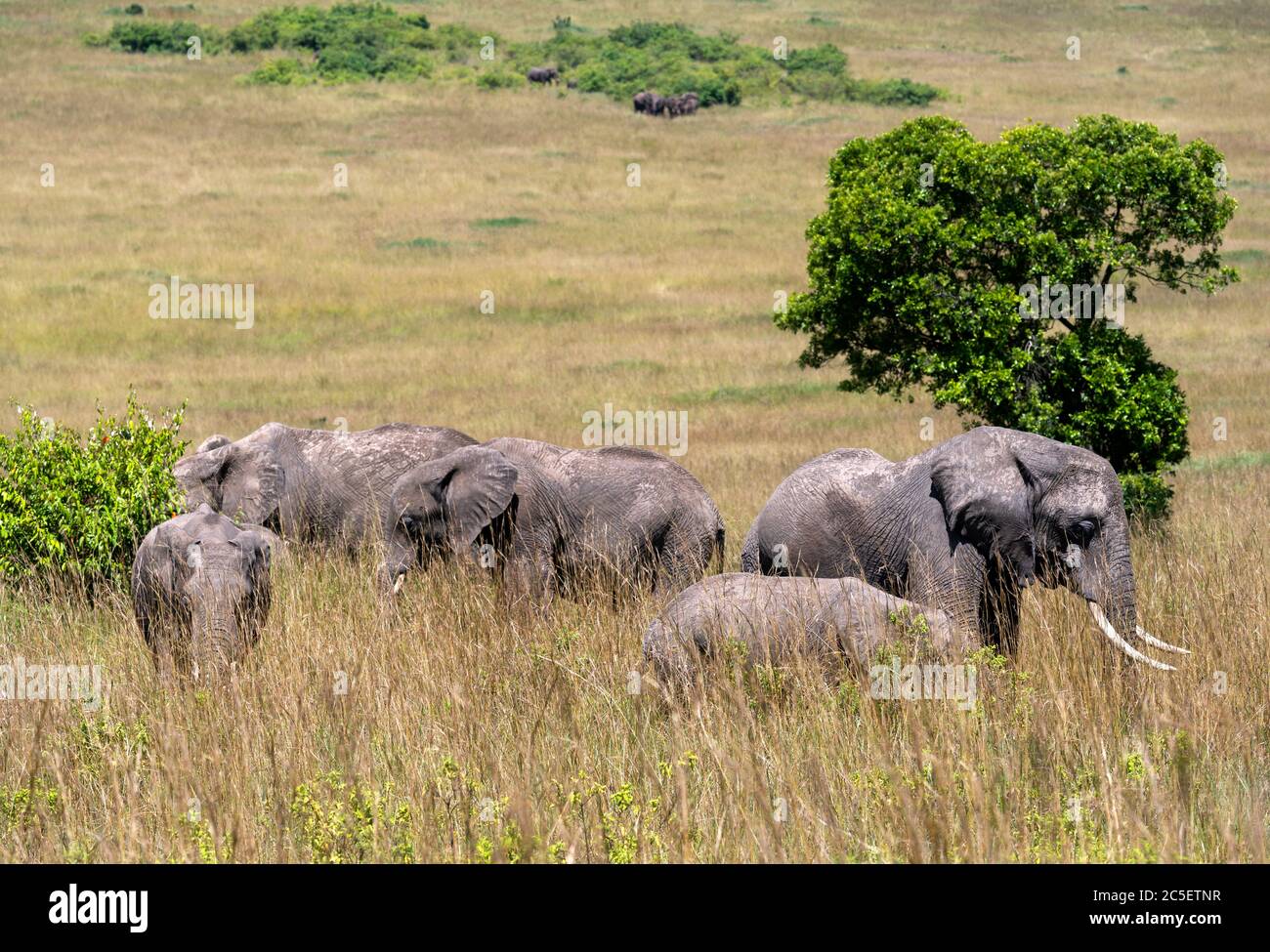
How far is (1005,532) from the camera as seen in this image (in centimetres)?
916

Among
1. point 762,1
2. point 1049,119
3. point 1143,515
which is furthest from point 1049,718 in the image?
point 762,1

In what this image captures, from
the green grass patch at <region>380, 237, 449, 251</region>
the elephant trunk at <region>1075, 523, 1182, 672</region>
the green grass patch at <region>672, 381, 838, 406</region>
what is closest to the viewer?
the elephant trunk at <region>1075, 523, 1182, 672</region>

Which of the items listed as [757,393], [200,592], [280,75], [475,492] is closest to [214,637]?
[200,592]

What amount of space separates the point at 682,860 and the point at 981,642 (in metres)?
3.93

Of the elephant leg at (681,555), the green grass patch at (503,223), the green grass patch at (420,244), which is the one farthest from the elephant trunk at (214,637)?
the green grass patch at (503,223)

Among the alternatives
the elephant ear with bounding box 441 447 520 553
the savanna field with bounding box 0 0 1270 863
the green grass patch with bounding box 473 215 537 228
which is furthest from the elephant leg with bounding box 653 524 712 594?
the green grass patch with bounding box 473 215 537 228

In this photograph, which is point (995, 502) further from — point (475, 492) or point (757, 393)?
point (757, 393)

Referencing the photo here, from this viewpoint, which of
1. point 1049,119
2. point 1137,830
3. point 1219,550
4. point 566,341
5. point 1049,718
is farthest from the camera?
point 1049,119

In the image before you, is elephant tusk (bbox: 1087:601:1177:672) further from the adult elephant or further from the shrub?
the shrub

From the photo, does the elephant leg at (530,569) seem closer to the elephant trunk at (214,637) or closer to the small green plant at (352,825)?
the elephant trunk at (214,637)

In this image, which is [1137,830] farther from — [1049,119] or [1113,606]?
[1049,119]

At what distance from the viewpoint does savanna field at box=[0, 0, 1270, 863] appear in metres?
6.09

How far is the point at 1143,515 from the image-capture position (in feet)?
50.4

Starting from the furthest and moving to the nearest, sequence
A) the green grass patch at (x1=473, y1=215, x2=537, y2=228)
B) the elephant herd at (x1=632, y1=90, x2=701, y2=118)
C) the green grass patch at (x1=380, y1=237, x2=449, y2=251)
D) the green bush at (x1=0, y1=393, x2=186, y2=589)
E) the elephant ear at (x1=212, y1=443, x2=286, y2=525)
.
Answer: the elephant herd at (x1=632, y1=90, x2=701, y2=118) → the green grass patch at (x1=473, y1=215, x2=537, y2=228) → the green grass patch at (x1=380, y1=237, x2=449, y2=251) → the elephant ear at (x1=212, y1=443, x2=286, y2=525) → the green bush at (x1=0, y1=393, x2=186, y2=589)
